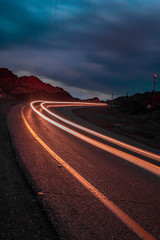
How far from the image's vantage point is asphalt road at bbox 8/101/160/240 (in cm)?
250

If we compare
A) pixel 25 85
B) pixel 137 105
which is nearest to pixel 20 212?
pixel 137 105

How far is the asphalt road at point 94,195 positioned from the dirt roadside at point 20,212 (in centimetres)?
13

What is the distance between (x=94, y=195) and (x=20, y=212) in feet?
4.33

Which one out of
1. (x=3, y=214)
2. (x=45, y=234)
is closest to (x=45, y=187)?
(x=3, y=214)

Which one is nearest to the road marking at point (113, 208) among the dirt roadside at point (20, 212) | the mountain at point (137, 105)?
the dirt roadside at point (20, 212)

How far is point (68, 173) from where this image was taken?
14.7 ft

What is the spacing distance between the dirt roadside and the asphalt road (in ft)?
0.44

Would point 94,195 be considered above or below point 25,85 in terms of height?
below

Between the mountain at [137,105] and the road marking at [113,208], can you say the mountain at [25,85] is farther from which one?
the road marking at [113,208]

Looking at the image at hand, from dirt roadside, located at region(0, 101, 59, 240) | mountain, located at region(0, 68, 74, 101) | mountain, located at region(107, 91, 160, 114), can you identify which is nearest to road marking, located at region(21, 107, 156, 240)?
dirt roadside, located at region(0, 101, 59, 240)

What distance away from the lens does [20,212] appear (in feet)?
8.73

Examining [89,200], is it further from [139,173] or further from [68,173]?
[139,173]

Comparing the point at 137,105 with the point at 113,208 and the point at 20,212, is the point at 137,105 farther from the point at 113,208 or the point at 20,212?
the point at 20,212

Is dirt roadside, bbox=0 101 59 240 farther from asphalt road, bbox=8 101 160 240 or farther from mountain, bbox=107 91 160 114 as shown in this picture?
mountain, bbox=107 91 160 114
